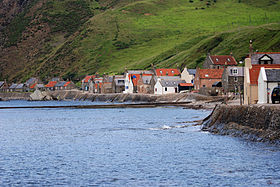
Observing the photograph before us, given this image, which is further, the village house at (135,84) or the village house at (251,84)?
the village house at (135,84)

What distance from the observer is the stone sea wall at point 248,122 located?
41438 mm

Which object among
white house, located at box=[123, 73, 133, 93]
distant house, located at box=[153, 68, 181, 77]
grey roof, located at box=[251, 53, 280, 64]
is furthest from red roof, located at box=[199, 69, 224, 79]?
grey roof, located at box=[251, 53, 280, 64]

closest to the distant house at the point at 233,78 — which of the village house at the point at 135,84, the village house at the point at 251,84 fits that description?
the village house at the point at 135,84

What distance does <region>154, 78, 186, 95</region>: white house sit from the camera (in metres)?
156

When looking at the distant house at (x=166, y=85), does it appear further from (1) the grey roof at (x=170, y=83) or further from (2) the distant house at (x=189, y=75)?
(2) the distant house at (x=189, y=75)

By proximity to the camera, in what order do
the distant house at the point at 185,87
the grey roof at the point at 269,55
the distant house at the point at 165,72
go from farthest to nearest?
the distant house at the point at 165,72, the distant house at the point at 185,87, the grey roof at the point at 269,55

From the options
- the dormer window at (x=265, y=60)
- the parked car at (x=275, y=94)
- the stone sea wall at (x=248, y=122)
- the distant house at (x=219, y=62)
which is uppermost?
the distant house at (x=219, y=62)

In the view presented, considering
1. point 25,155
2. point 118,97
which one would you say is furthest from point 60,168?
point 118,97

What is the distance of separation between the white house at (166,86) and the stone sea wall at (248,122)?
96.3 meters

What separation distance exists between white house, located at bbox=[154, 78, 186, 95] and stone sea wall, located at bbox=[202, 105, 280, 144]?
316 ft

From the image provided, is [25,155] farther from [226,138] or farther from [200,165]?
[226,138]

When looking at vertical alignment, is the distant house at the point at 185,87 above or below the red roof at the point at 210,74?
below

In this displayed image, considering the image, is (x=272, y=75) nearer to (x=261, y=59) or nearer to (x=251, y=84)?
(x=251, y=84)

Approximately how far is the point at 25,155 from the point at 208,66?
467 feet
